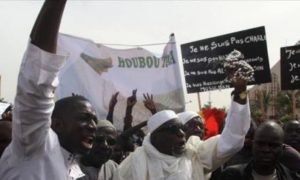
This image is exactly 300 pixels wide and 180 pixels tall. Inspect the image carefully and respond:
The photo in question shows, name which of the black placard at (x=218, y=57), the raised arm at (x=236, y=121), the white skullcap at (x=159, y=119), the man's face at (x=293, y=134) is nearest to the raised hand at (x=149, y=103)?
the black placard at (x=218, y=57)

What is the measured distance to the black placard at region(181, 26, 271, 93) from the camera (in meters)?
6.68

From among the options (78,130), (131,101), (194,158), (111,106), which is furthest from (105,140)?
(131,101)

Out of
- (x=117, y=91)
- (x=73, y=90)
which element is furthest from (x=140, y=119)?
(x=73, y=90)

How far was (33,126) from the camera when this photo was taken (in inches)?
74.1

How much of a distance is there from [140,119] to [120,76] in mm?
699

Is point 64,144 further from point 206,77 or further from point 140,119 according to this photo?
point 206,77

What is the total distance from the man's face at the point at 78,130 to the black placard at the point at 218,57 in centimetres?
439

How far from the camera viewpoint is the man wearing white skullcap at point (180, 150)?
11.9ft

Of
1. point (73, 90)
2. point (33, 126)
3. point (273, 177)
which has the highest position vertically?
point (33, 126)

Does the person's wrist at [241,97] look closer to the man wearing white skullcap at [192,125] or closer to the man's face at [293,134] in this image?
the man wearing white skullcap at [192,125]

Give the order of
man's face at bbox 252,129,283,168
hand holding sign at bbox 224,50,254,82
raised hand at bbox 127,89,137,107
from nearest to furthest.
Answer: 1. man's face at bbox 252,129,283,168
2. hand holding sign at bbox 224,50,254,82
3. raised hand at bbox 127,89,137,107

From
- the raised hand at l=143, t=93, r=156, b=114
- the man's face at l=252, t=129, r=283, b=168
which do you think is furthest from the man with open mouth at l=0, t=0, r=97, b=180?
the raised hand at l=143, t=93, r=156, b=114

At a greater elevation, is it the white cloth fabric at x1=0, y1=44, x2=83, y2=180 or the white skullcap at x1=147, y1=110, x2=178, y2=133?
the white cloth fabric at x1=0, y1=44, x2=83, y2=180

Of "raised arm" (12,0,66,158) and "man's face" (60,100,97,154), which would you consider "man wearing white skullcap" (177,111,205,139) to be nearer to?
"man's face" (60,100,97,154)
